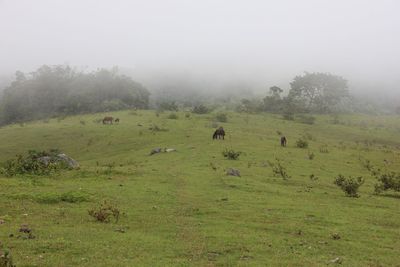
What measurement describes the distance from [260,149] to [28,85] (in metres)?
72.9

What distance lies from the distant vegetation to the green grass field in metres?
48.6

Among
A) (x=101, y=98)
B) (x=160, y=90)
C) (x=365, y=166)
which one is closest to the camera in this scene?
(x=365, y=166)

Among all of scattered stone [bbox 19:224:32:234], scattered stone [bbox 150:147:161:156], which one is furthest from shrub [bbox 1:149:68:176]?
scattered stone [bbox 19:224:32:234]

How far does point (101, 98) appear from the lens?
89750 millimetres

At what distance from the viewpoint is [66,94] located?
9444 cm

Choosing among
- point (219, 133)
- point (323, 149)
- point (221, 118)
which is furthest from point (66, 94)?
point (323, 149)

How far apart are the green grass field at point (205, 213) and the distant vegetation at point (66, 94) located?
4856 centimetres

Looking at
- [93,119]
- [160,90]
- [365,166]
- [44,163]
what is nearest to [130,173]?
[44,163]

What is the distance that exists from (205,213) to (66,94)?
82.8 m

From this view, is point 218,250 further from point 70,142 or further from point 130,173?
point 70,142

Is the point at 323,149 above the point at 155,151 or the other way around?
above

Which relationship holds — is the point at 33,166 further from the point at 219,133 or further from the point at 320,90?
the point at 320,90

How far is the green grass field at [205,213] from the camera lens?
12.1m

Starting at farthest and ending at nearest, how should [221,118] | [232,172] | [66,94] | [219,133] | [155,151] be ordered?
[66,94] → [221,118] → [219,133] → [155,151] → [232,172]
